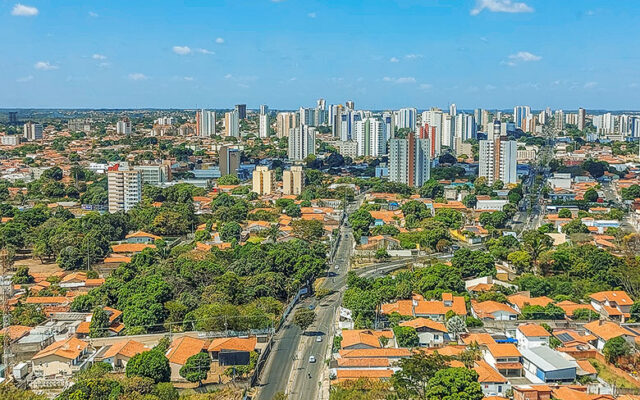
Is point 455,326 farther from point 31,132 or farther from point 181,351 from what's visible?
point 31,132

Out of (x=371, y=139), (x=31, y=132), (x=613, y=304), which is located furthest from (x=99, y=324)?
(x=31, y=132)

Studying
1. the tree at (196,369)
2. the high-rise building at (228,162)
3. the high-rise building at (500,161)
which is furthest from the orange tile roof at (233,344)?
the high-rise building at (228,162)

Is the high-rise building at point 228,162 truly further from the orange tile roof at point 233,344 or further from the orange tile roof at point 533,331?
the orange tile roof at point 533,331

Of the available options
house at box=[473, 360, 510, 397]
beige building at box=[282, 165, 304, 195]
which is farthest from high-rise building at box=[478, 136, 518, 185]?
house at box=[473, 360, 510, 397]

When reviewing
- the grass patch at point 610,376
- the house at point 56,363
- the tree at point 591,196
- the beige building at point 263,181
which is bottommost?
the grass patch at point 610,376

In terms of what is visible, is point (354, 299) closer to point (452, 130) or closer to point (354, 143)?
point (354, 143)

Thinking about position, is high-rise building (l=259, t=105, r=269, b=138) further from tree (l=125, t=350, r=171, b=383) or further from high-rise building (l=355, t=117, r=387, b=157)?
tree (l=125, t=350, r=171, b=383)
